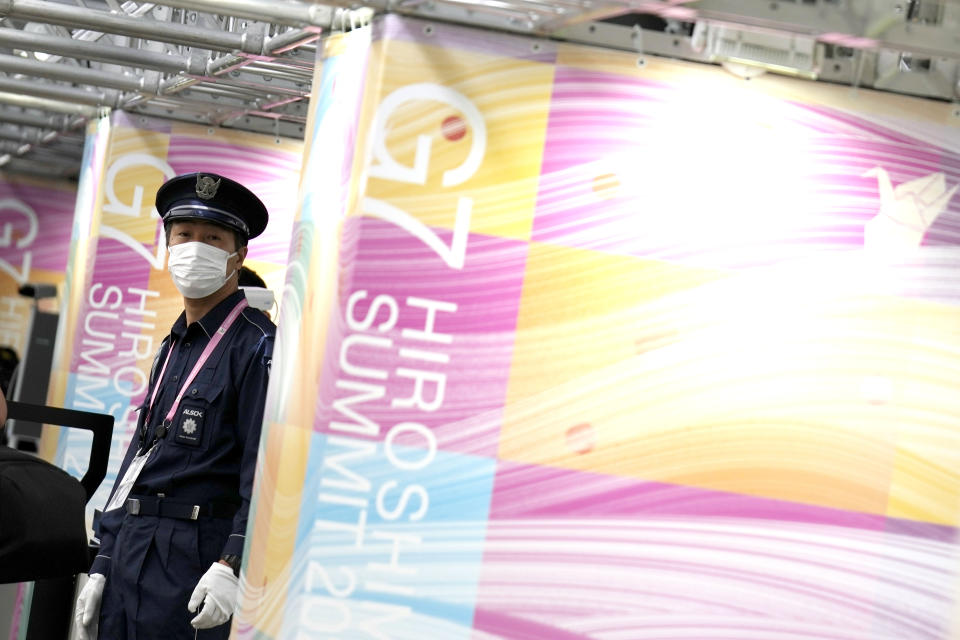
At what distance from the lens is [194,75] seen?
670 cm

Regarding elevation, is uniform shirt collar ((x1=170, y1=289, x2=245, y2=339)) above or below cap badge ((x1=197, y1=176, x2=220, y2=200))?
below

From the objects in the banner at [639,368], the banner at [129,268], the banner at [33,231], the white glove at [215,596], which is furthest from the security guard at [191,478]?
the banner at [33,231]

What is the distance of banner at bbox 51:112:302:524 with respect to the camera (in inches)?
312

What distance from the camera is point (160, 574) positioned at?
15.3 feet

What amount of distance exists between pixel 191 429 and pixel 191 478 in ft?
0.51

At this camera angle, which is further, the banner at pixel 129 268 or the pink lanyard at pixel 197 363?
the banner at pixel 129 268

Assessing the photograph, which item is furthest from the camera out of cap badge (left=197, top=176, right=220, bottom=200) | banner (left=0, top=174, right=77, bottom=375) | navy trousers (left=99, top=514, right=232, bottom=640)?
banner (left=0, top=174, right=77, bottom=375)

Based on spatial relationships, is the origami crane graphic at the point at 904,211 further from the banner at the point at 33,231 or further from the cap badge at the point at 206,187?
the banner at the point at 33,231

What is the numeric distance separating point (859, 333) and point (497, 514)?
1.19 metres

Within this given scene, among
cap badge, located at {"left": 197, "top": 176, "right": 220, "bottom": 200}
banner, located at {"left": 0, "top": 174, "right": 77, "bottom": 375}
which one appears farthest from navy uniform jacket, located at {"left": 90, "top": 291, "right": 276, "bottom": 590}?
banner, located at {"left": 0, "top": 174, "right": 77, "bottom": 375}

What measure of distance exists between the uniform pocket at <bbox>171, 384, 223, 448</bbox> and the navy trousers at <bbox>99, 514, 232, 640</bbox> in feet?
0.84

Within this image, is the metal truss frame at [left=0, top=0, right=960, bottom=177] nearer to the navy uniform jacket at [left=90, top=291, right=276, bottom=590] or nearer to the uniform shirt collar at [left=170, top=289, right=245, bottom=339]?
the uniform shirt collar at [left=170, top=289, right=245, bottom=339]

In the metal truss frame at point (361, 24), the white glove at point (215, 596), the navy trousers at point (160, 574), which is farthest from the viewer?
the navy trousers at point (160, 574)

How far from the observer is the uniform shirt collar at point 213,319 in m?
4.93
